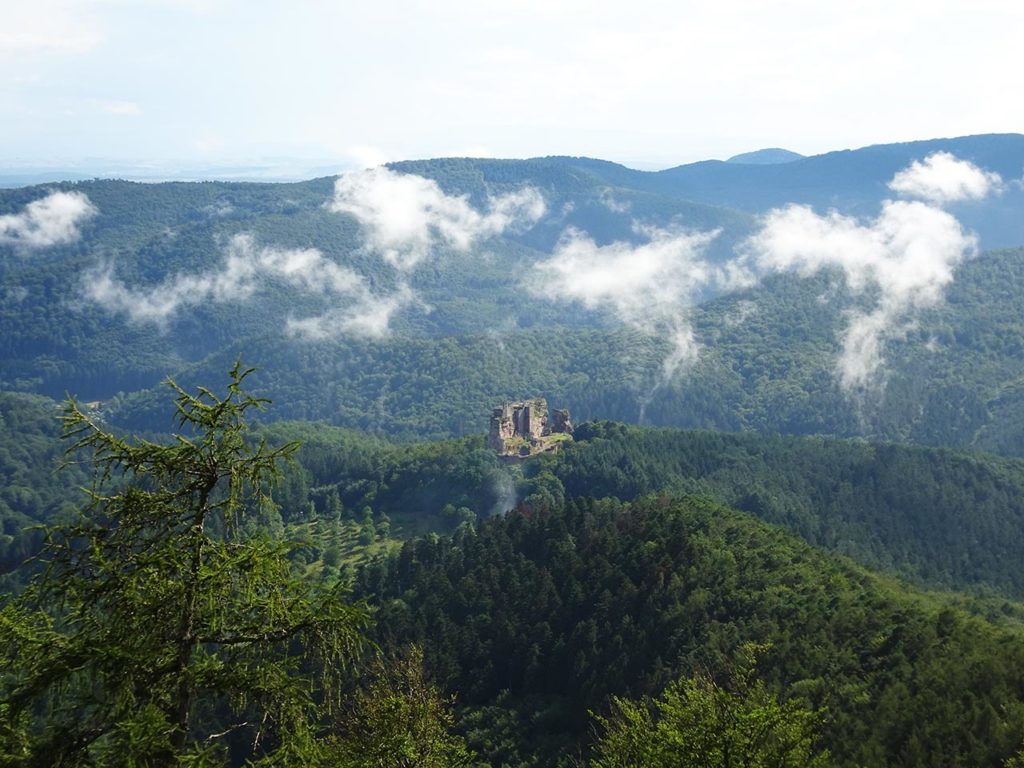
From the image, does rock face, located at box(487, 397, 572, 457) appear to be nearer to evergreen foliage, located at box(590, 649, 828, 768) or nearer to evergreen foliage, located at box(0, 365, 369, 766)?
evergreen foliage, located at box(590, 649, 828, 768)

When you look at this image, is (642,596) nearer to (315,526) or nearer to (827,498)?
(315,526)

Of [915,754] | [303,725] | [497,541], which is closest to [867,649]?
[915,754]

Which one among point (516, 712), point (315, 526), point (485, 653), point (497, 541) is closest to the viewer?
point (516, 712)

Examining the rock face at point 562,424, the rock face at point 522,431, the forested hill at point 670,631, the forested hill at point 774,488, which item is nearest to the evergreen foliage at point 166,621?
the forested hill at point 670,631

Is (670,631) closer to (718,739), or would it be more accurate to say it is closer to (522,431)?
(718,739)

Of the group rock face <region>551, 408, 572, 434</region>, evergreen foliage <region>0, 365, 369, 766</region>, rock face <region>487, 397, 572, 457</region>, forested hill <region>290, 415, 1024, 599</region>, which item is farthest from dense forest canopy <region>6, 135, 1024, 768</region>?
rock face <region>551, 408, 572, 434</region>

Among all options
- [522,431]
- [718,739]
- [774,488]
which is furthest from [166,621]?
[774,488]

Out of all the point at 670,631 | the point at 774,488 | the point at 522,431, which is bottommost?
the point at 774,488
